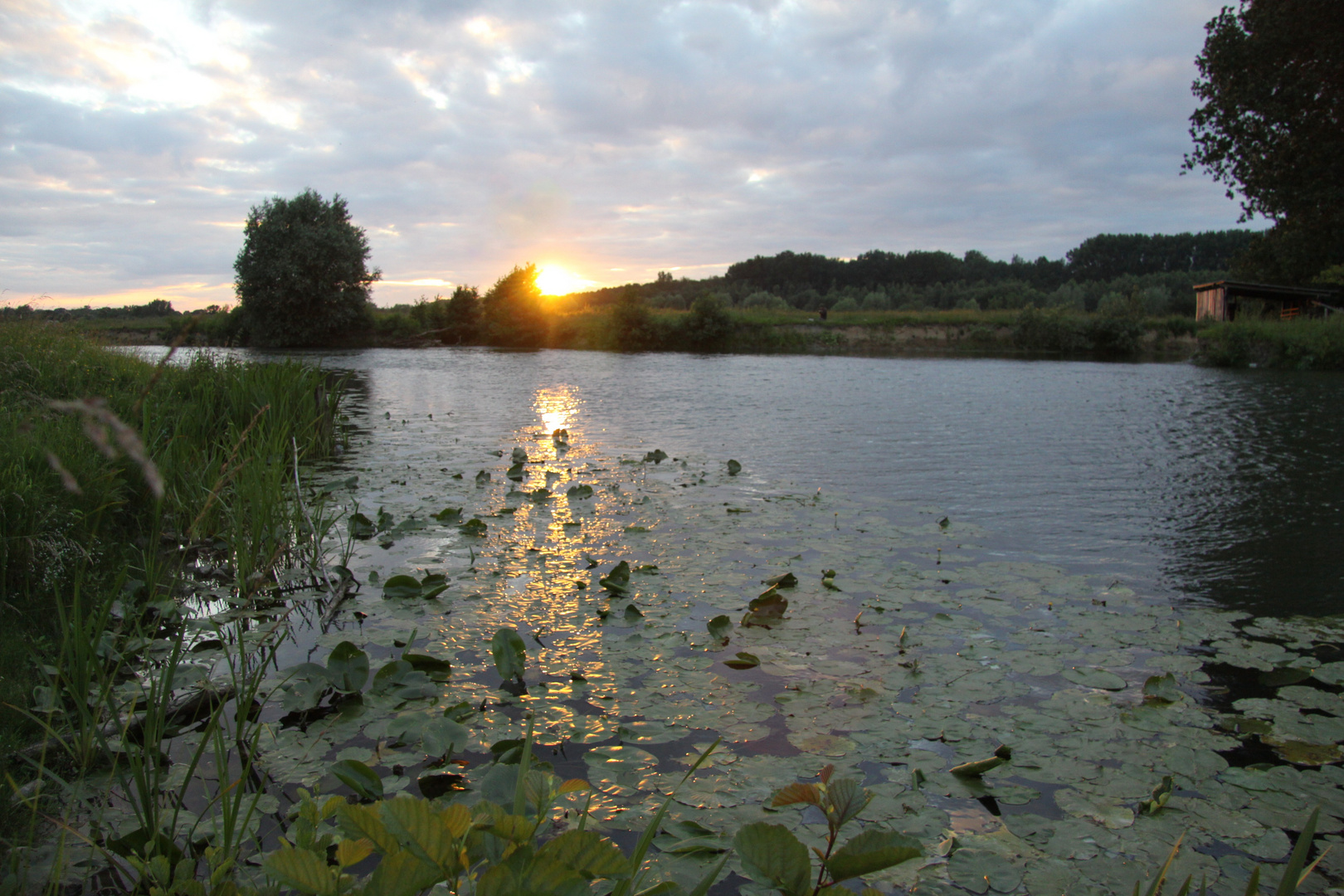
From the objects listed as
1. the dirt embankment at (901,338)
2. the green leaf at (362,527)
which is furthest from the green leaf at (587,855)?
the dirt embankment at (901,338)

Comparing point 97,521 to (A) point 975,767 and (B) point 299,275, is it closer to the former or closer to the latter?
(A) point 975,767

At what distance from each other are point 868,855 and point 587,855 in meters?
0.59

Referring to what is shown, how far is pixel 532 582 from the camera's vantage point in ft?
16.9

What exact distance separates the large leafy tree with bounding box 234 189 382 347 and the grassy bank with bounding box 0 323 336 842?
38.6 meters

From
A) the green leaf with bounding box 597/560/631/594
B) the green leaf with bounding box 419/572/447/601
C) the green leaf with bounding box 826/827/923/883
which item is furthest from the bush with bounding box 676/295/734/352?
the green leaf with bounding box 826/827/923/883

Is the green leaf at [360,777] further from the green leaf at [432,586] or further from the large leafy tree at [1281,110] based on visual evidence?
the large leafy tree at [1281,110]

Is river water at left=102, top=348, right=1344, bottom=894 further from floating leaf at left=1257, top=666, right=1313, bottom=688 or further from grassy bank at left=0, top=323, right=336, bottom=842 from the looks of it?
grassy bank at left=0, top=323, right=336, bottom=842

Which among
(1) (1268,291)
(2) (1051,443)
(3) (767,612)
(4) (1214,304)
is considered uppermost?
(1) (1268,291)

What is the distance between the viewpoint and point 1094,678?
3705mm

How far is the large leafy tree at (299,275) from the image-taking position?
139 feet

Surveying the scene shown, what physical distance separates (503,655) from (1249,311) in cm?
4416

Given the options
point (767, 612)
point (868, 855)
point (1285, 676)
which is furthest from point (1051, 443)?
point (868, 855)

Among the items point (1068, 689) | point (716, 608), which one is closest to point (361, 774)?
point (716, 608)

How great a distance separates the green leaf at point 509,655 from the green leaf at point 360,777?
3.22 feet
